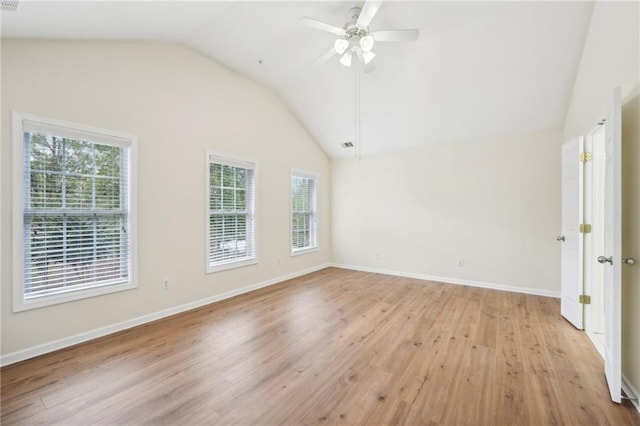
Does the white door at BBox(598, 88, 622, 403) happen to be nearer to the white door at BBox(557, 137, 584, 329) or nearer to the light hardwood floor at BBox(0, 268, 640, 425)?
the light hardwood floor at BBox(0, 268, 640, 425)

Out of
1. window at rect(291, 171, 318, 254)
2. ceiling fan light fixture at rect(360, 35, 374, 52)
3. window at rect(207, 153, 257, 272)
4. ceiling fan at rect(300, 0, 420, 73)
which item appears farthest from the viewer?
window at rect(291, 171, 318, 254)

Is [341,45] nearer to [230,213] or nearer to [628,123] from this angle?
[628,123]

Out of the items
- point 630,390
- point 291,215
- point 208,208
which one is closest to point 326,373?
point 630,390

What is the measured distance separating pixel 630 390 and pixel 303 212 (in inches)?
186

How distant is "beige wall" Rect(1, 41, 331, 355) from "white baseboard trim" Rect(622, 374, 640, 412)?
4119 millimetres

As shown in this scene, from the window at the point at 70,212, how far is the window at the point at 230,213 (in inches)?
40.8

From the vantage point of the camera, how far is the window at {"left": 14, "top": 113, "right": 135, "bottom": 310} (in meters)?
2.37

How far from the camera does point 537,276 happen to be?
4.19 meters

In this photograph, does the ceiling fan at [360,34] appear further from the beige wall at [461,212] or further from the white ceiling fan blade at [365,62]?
the beige wall at [461,212]

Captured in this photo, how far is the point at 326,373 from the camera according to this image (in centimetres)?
216

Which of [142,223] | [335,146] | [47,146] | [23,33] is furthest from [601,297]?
[23,33]

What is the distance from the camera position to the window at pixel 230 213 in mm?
3879

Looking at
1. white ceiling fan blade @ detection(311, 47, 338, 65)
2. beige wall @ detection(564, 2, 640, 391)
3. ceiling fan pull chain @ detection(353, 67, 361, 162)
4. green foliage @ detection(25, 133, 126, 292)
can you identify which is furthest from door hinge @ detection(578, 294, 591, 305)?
green foliage @ detection(25, 133, 126, 292)

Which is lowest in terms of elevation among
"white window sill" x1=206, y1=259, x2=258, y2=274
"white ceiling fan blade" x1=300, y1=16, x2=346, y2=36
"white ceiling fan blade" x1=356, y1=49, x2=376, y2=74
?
"white window sill" x1=206, y1=259, x2=258, y2=274
